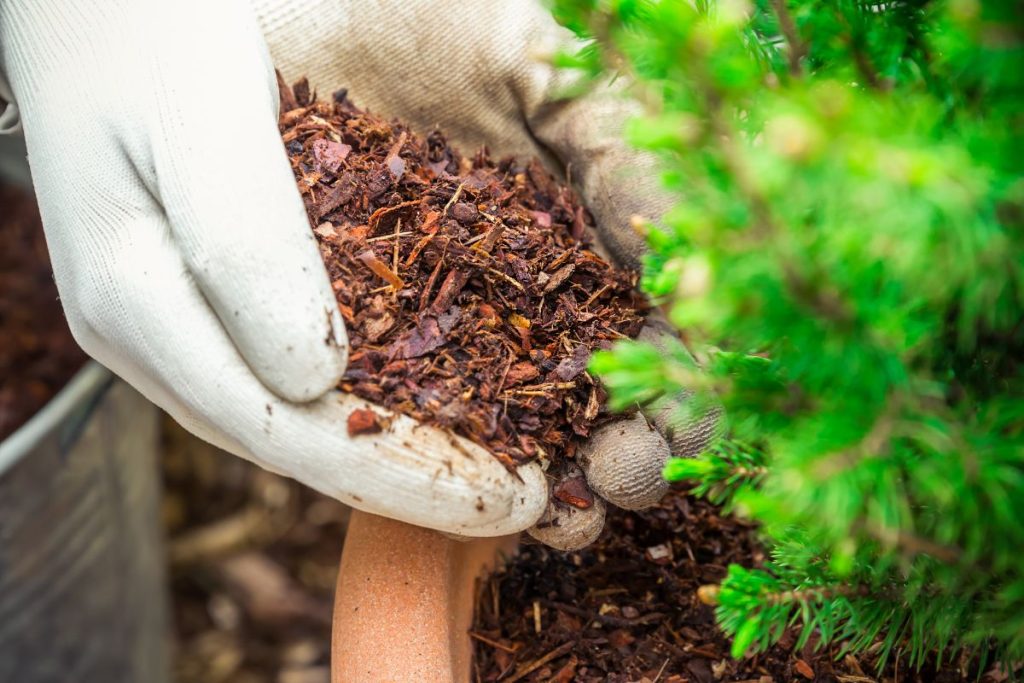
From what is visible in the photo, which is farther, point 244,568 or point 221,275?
point 244,568

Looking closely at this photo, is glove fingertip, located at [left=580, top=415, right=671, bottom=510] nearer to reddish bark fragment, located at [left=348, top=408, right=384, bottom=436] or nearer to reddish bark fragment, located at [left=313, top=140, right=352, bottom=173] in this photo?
reddish bark fragment, located at [left=348, top=408, right=384, bottom=436]

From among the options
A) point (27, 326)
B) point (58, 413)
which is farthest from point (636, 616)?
point (27, 326)

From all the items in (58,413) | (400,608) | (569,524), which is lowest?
(58,413)

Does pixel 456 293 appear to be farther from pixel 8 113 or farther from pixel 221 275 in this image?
A: pixel 8 113

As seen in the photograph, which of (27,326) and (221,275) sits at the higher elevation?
(221,275)

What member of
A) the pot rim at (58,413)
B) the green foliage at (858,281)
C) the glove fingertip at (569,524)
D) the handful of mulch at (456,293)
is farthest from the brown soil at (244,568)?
the green foliage at (858,281)

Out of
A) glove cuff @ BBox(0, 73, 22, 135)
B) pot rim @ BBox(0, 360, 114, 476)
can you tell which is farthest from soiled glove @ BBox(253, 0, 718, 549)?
pot rim @ BBox(0, 360, 114, 476)

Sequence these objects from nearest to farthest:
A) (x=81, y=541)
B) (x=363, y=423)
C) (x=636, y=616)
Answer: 1. (x=363, y=423)
2. (x=636, y=616)
3. (x=81, y=541)
